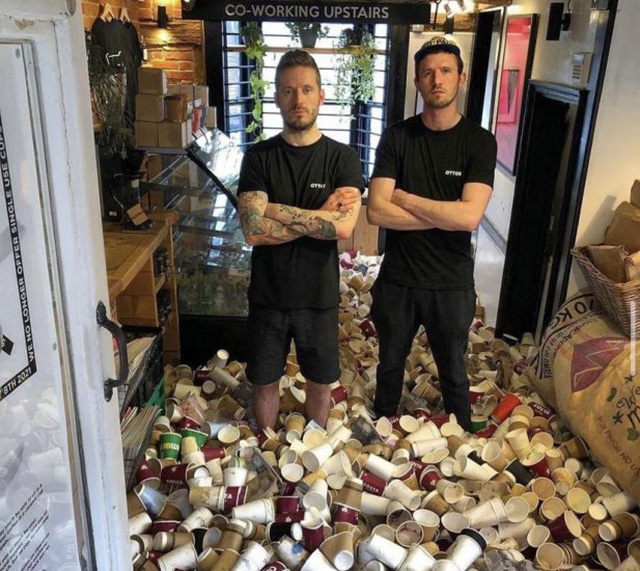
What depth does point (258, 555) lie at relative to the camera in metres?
2.05

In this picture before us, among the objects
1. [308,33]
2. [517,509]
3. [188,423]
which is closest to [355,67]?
[308,33]

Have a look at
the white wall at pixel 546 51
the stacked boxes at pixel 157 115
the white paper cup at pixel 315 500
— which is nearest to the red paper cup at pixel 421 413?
the white paper cup at pixel 315 500

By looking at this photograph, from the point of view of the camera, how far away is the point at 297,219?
2.43 m

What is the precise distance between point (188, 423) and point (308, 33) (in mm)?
4615

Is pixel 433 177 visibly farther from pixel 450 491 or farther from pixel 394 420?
pixel 450 491

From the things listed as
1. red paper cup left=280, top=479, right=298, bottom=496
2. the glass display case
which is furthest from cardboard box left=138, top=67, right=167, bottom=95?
red paper cup left=280, top=479, right=298, bottom=496

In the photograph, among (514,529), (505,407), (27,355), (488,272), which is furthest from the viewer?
(488,272)

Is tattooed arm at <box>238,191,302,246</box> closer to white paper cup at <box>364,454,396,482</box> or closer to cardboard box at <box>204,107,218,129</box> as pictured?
white paper cup at <box>364,454,396,482</box>

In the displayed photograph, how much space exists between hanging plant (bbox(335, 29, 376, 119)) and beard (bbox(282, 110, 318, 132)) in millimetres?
4242

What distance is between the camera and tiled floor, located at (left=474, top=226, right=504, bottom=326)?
14.9 feet

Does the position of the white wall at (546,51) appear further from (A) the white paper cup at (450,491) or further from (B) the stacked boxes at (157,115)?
(A) the white paper cup at (450,491)

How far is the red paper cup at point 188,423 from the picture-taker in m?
2.94

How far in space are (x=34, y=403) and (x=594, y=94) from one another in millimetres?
2746

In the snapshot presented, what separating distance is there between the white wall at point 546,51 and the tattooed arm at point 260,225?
174 centimetres
